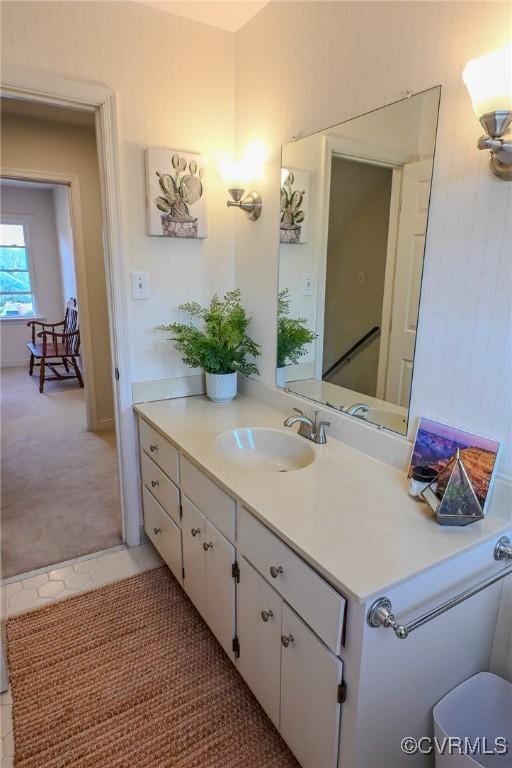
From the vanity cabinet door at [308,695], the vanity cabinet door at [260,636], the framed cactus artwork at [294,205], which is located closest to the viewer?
the vanity cabinet door at [308,695]

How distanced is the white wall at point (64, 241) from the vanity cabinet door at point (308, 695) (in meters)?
5.66

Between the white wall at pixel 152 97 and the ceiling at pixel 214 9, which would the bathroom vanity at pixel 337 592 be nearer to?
the white wall at pixel 152 97

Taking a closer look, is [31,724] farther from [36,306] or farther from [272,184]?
[36,306]

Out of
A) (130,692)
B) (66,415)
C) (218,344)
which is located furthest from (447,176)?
(66,415)

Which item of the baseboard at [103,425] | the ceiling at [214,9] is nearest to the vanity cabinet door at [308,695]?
the ceiling at [214,9]

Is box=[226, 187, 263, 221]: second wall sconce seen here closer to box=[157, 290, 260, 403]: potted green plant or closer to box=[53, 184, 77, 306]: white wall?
box=[157, 290, 260, 403]: potted green plant

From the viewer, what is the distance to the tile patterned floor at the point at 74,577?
1983mm

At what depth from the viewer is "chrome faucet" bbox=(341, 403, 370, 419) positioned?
158cm

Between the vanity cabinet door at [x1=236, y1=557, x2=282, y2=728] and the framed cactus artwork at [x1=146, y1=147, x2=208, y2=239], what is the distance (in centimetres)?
147

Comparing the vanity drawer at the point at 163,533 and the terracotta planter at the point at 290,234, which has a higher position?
the terracotta planter at the point at 290,234

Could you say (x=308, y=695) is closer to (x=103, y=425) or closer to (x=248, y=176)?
(x=248, y=176)

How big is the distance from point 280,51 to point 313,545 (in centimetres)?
187

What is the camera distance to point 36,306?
6.72m

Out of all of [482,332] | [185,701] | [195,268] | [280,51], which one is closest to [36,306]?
[195,268]
